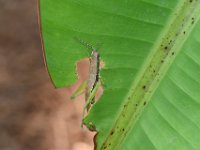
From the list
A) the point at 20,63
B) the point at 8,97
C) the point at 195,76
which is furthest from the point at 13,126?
the point at 195,76

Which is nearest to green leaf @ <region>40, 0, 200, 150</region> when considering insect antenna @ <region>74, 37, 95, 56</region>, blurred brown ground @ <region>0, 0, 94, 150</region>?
insect antenna @ <region>74, 37, 95, 56</region>

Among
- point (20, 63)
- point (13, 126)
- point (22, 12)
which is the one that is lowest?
point (13, 126)

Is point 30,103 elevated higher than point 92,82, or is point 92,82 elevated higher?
point 92,82

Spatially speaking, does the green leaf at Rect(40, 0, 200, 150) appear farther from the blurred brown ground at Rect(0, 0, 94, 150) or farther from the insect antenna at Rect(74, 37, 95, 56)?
the blurred brown ground at Rect(0, 0, 94, 150)

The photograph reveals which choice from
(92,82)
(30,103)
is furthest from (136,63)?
(30,103)

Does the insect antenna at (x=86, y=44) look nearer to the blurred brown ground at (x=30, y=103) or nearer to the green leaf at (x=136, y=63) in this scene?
the green leaf at (x=136, y=63)

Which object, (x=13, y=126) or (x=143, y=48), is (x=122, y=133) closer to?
(x=143, y=48)

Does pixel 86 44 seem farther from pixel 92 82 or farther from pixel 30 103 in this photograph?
pixel 30 103
